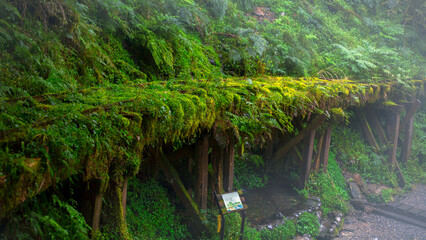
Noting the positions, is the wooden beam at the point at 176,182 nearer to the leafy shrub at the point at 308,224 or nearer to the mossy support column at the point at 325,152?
the leafy shrub at the point at 308,224

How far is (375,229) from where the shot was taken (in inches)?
344

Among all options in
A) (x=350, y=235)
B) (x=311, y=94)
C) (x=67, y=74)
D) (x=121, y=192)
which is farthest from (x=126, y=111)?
(x=350, y=235)

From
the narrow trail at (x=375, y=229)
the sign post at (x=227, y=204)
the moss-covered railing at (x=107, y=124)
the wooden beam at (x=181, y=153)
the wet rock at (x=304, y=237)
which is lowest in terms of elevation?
the narrow trail at (x=375, y=229)

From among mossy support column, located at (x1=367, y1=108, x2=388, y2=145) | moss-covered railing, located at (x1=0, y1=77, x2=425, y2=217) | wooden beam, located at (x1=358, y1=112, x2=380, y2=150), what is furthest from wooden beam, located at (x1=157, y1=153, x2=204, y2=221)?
mossy support column, located at (x1=367, y1=108, x2=388, y2=145)

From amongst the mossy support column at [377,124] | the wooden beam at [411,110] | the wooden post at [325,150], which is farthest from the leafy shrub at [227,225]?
the wooden beam at [411,110]

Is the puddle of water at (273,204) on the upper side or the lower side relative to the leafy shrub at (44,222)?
lower

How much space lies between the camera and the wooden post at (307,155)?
8.57 meters

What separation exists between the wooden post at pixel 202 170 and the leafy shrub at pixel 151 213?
603 millimetres

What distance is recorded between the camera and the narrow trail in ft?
27.0

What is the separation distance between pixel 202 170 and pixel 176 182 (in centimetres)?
47

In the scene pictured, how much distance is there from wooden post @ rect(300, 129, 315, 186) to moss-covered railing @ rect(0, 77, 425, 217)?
9.85 feet

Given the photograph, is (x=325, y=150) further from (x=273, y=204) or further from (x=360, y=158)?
(x=360, y=158)

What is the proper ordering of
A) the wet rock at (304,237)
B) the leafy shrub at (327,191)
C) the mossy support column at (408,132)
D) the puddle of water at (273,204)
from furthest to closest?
1. the mossy support column at (408,132)
2. the leafy shrub at (327,191)
3. the puddle of water at (273,204)
4. the wet rock at (304,237)

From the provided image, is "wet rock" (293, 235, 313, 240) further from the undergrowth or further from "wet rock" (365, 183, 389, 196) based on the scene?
"wet rock" (365, 183, 389, 196)
